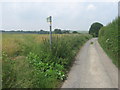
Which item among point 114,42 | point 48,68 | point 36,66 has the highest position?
point 114,42

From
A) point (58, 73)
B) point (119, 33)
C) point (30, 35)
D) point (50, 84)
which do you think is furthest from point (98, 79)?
point (30, 35)

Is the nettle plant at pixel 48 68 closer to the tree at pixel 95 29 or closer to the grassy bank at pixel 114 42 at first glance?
Result: the grassy bank at pixel 114 42

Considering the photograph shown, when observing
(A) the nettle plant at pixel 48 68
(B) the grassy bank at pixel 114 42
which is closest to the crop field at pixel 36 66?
(A) the nettle plant at pixel 48 68

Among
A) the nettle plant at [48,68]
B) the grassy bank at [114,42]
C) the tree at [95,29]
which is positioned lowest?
the nettle plant at [48,68]

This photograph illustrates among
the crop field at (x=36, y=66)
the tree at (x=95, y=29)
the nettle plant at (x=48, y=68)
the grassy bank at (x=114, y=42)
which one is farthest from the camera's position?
the tree at (x=95, y=29)

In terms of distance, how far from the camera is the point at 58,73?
22.0 ft

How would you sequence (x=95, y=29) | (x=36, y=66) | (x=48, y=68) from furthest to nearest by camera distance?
1. (x=95, y=29)
2. (x=48, y=68)
3. (x=36, y=66)

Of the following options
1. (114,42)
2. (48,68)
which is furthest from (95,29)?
(48,68)

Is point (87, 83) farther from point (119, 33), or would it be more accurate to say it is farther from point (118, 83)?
point (119, 33)

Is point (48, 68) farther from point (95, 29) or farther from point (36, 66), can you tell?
point (95, 29)

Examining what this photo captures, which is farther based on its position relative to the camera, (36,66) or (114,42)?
(114,42)

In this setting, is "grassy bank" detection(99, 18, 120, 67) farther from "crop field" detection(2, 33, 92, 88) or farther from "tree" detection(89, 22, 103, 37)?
"tree" detection(89, 22, 103, 37)

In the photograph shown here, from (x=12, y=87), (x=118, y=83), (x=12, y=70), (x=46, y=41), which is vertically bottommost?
(x=118, y=83)

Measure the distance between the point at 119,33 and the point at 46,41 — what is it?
418 cm
